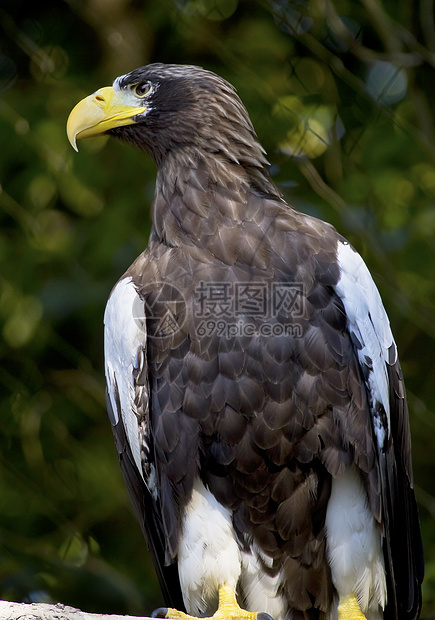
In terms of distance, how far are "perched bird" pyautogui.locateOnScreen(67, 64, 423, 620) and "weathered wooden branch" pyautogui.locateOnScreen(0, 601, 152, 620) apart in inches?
18.5

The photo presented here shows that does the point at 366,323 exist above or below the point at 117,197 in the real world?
above

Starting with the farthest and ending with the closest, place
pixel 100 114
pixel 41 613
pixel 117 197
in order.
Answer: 1. pixel 117 197
2. pixel 100 114
3. pixel 41 613

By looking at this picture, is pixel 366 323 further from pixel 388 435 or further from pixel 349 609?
pixel 349 609

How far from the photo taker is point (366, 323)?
7.35 feet

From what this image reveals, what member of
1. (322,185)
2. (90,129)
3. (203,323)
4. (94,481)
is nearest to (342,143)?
(322,185)

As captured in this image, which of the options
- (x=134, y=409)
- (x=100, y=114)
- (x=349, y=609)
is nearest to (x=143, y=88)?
(x=100, y=114)

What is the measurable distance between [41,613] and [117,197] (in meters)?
1.63

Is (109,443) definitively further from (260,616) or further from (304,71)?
(304,71)

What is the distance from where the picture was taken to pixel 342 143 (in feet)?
10.0

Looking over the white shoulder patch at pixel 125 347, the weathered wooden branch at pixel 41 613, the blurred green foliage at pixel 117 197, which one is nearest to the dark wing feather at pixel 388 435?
the white shoulder patch at pixel 125 347

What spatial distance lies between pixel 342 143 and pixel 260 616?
5.18ft

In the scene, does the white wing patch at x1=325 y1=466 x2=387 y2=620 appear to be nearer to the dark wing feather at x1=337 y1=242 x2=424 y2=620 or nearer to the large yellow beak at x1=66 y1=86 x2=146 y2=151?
the dark wing feather at x1=337 y1=242 x2=424 y2=620

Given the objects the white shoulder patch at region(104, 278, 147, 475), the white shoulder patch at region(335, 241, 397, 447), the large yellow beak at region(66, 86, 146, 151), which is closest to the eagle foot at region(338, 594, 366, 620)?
the white shoulder patch at region(335, 241, 397, 447)

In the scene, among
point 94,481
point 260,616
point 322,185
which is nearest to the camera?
point 260,616
